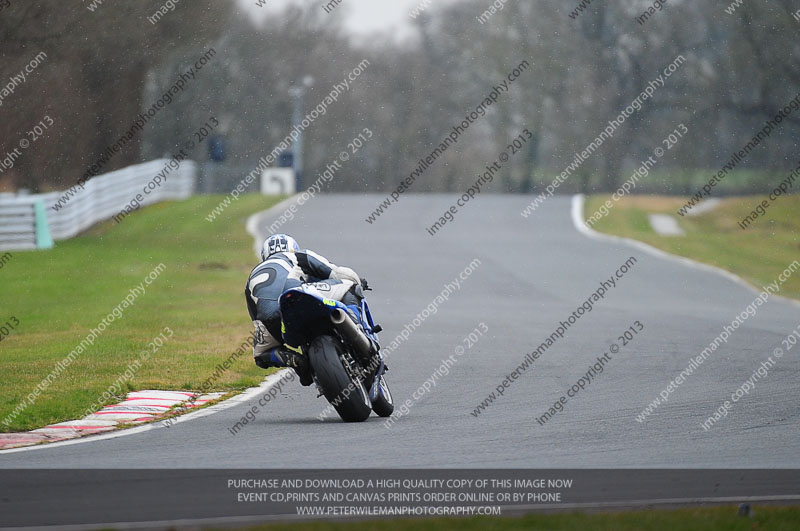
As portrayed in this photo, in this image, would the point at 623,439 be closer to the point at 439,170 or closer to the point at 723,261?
the point at 723,261

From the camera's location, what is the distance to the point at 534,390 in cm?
1071

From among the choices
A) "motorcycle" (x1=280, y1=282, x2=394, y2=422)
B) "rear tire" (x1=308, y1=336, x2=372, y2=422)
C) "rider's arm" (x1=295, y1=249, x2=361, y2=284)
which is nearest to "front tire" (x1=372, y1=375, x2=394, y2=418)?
"motorcycle" (x1=280, y1=282, x2=394, y2=422)

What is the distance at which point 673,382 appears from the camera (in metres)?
11.1

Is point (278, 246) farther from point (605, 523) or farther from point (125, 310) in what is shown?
point (125, 310)

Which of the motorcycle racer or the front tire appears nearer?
the motorcycle racer

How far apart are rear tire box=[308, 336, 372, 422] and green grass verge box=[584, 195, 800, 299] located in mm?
15909

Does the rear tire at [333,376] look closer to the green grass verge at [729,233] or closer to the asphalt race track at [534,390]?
the asphalt race track at [534,390]

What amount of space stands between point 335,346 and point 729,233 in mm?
27478

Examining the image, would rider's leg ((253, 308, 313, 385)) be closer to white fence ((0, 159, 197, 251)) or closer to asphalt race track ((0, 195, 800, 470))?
asphalt race track ((0, 195, 800, 470))

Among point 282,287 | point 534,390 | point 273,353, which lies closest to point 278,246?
point 282,287

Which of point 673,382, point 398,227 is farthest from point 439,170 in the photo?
point 673,382

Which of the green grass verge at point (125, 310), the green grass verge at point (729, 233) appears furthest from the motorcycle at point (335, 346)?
the green grass verge at point (729, 233)

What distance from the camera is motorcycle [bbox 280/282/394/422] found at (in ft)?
27.1

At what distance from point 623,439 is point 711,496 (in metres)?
1.78
